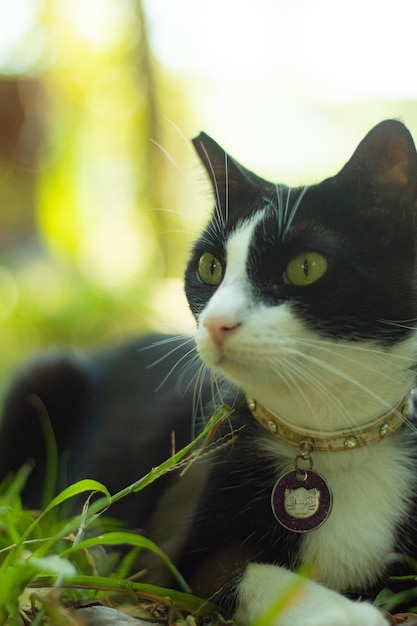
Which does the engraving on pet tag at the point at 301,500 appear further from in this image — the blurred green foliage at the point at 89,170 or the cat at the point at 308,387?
the blurred green foliage at the point at 89,170

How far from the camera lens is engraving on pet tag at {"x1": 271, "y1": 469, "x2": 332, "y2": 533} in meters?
0.90

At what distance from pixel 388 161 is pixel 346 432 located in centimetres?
37

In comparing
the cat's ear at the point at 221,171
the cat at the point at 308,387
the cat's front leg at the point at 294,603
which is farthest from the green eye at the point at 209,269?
the cat's front leg at the point at 294,603

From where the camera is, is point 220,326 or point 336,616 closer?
point 336,616

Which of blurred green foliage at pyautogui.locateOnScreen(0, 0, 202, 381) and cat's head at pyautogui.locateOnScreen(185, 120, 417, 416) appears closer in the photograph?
cat's head at pyautogui.locateOnScreen(185, 120, 417, 416)

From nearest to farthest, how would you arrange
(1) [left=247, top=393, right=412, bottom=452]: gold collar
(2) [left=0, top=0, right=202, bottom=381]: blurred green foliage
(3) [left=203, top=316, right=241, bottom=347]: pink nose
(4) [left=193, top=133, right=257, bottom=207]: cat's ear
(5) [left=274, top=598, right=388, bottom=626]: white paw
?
(5) [left=274, top=598, right=388, bottom=626]: white paw, (3) [left=203, top=316, right=241, bottom=347]: pink nose, (1) [left=247, top=393, right=412, bottom=452]: gold collar, (4) [left=193, top=133, right=257, bottom=207]: cat's ear, (2) [left=0, top=0, right=202, bottom=381]: blurred green foliage

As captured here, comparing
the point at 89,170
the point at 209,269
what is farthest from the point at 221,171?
the point at 89,170

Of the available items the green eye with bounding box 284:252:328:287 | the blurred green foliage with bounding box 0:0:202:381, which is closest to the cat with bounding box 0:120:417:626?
the green eye with bounding box 284:252:328:287

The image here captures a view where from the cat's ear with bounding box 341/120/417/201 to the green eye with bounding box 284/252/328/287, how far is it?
0.15 metres

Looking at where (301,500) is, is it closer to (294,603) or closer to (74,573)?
(294,603)

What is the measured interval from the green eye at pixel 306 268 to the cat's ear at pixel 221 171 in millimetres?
232

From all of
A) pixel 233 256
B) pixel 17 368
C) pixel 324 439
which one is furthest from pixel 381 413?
pixel 17 368

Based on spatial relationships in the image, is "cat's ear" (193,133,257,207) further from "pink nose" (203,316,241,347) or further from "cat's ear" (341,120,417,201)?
"pink nose" (203,316,241,347)

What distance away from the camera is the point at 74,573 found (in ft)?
2.27
